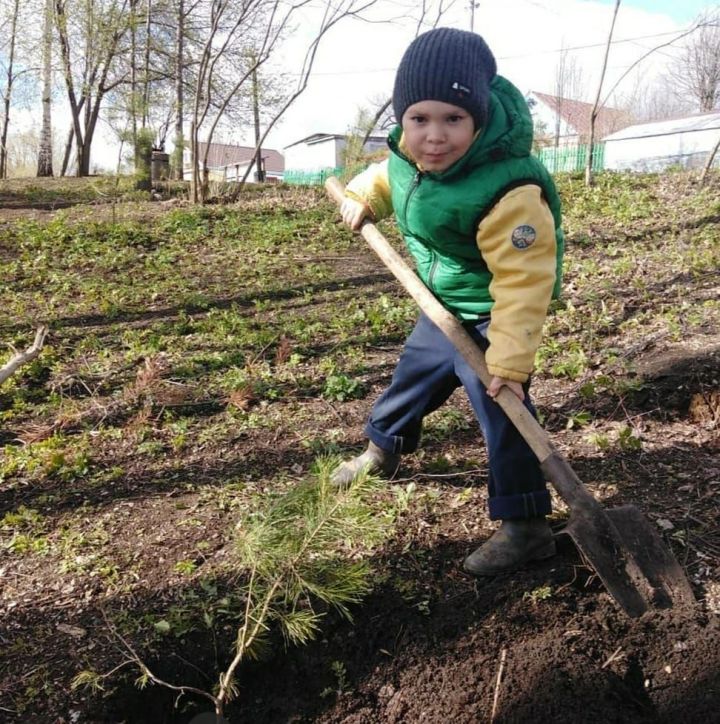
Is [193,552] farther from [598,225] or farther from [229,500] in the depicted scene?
[598,225]

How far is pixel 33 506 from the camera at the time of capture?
2818 mm

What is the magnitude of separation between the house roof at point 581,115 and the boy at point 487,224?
4076 centimetres

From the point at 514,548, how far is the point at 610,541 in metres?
0.33

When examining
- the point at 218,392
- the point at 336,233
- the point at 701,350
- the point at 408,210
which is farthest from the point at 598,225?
the point at 408,210

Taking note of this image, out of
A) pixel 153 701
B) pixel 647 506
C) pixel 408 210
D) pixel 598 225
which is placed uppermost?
pixel 598 225

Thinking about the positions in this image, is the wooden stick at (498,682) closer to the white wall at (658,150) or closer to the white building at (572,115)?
the white wall at (658,150)

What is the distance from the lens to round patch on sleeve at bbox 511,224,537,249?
1.95 meters

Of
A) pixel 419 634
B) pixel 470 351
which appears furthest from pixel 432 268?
pixel 419 634

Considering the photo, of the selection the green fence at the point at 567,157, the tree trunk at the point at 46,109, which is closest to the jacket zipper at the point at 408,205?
the tree trunk at the point at 46,109

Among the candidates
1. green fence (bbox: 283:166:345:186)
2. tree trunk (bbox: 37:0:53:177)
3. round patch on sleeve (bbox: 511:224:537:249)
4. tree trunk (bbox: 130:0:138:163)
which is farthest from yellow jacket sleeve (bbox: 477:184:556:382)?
tree trunk (bbox: 37:0:53:177)

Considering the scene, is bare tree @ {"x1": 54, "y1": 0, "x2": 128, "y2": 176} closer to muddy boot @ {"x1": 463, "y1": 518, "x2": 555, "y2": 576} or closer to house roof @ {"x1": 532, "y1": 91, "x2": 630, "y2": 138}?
muddy boot @ {"x1": 463, "y1": 518, "x2": 555, "y2": 576}

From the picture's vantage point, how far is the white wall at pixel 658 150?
27766 mm

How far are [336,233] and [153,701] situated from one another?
7.47 metres

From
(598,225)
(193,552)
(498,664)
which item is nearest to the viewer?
(498,664)
